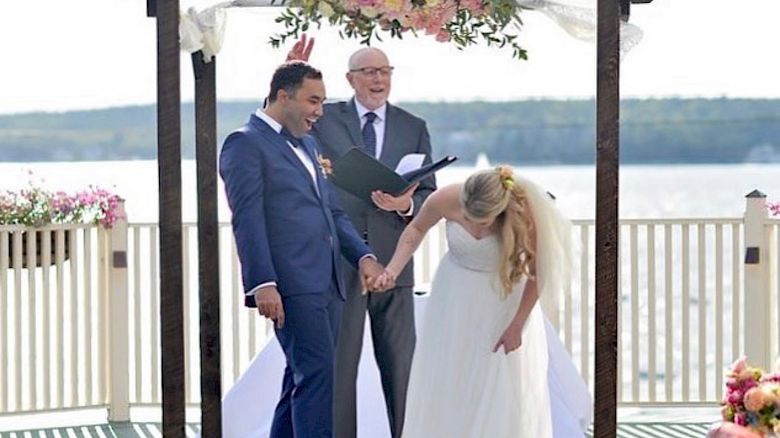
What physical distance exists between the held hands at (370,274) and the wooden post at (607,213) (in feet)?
3.68

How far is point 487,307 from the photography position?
5840 mm

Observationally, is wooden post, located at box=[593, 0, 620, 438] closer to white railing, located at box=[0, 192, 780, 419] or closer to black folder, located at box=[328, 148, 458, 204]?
black folder, located at box=[328, 148, 458, 204]

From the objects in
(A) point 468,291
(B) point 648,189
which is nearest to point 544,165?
(B) point 648,189

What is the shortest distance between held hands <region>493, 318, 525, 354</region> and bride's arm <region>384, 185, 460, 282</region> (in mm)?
450

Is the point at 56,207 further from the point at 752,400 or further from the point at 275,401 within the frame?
the point at 752,400

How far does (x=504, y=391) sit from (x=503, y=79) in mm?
28060

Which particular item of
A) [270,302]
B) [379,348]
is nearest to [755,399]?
[270,302]

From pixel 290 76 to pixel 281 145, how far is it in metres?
0.25

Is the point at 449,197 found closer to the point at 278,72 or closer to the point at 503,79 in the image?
the point at 278,72

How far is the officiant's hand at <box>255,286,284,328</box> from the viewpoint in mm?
5664

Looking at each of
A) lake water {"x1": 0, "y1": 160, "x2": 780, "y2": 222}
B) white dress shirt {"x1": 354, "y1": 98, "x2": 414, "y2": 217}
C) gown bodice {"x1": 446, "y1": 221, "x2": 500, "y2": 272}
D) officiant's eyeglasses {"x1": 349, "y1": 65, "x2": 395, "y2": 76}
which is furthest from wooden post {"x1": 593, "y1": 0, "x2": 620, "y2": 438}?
lake water {"x1": 0, "y1": 160, "x2": 780, "y2": 222}

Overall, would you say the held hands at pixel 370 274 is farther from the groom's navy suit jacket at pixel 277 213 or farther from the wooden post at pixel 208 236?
the wooden post at pixel 208 236

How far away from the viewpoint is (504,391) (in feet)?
19.0

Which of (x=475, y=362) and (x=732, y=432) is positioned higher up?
(x=475, y=362)
